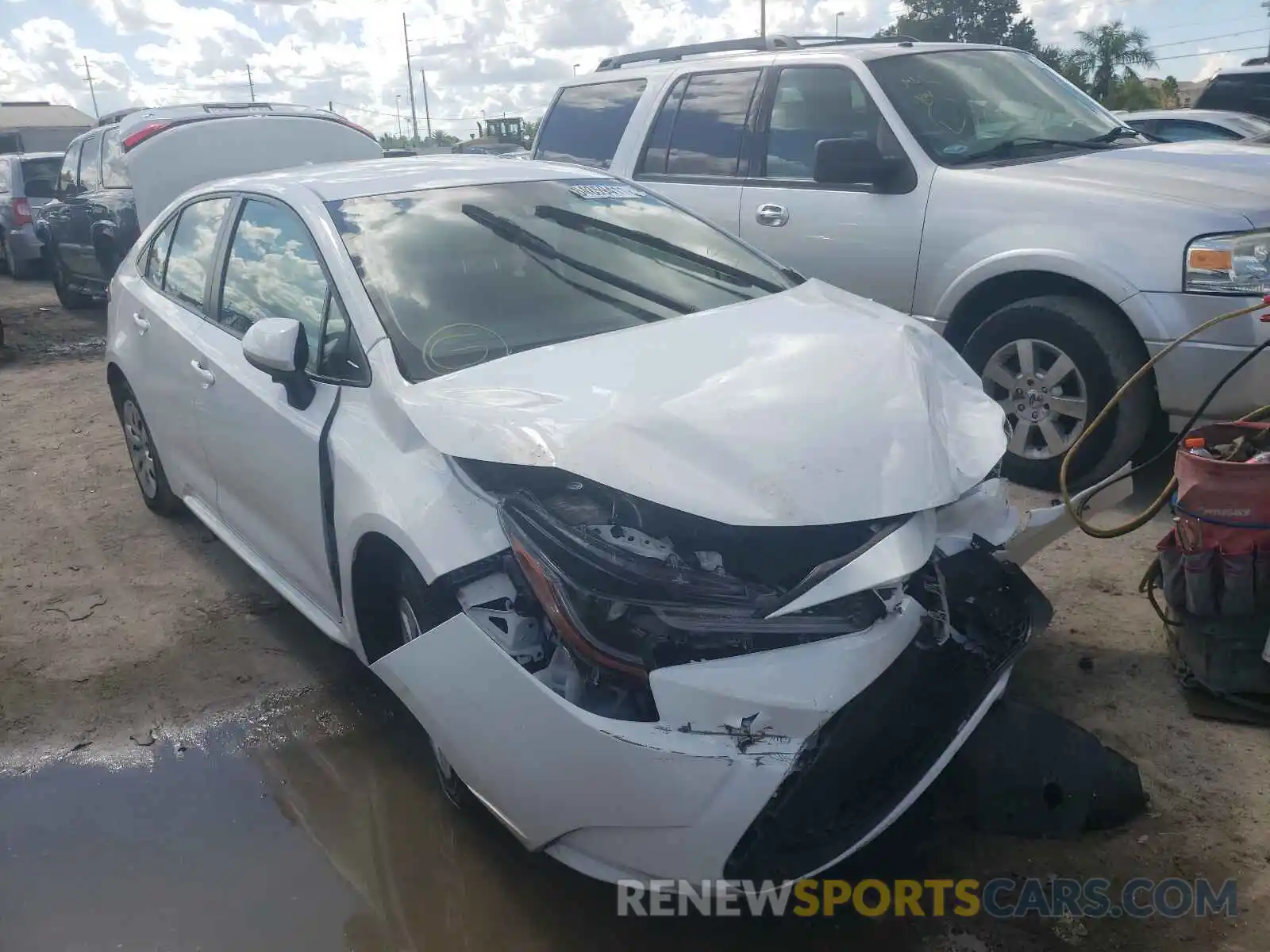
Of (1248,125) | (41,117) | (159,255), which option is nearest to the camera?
(159,255)

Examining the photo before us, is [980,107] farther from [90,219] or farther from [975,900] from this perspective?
[90,219]

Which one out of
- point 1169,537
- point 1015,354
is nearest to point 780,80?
point 1015,354

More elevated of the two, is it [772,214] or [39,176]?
[772,214]

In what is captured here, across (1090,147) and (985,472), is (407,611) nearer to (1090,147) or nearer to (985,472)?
(985,472)

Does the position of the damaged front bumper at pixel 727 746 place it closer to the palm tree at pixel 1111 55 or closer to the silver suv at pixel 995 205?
the silver suv at pixel 995 205

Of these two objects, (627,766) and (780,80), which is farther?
(780,80)

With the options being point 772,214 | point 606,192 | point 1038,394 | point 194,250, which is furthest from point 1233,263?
point 194,250

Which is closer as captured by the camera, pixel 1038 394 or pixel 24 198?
pixel 1038 394

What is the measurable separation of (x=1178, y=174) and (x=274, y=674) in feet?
13.8

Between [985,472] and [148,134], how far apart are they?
988 centimetres

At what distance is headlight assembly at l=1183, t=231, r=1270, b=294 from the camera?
407 centimetres

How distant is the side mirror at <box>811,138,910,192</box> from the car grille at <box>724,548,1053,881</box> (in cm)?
276

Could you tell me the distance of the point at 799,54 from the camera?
564 cm

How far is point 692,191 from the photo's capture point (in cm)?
593
